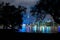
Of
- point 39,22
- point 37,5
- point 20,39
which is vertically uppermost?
point 37,5

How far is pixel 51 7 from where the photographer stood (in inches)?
1119

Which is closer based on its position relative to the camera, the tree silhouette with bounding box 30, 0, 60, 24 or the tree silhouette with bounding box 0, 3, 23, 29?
the tree silhouette with bounding box 30, 0, 60, 24

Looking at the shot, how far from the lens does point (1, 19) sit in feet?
122

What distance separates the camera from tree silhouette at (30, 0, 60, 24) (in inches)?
1097

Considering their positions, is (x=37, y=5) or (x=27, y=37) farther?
(x=37, y=5)

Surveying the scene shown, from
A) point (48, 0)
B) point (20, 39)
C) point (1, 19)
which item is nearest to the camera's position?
point (20, 39)

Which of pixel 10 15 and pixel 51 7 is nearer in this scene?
pixel 51 7

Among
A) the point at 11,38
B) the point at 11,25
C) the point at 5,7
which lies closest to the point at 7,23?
the point at 11,25

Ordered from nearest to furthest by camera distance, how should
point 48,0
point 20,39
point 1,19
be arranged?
1. point 20,39
2. point 48,0
3. point 1,19

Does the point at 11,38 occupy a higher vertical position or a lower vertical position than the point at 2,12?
lower

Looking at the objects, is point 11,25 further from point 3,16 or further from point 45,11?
point 45,11

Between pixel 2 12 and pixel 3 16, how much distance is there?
98cm

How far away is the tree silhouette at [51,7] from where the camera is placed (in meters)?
27.9

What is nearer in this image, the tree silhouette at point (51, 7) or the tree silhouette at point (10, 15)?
the tree silhouette at point (51, 7)
